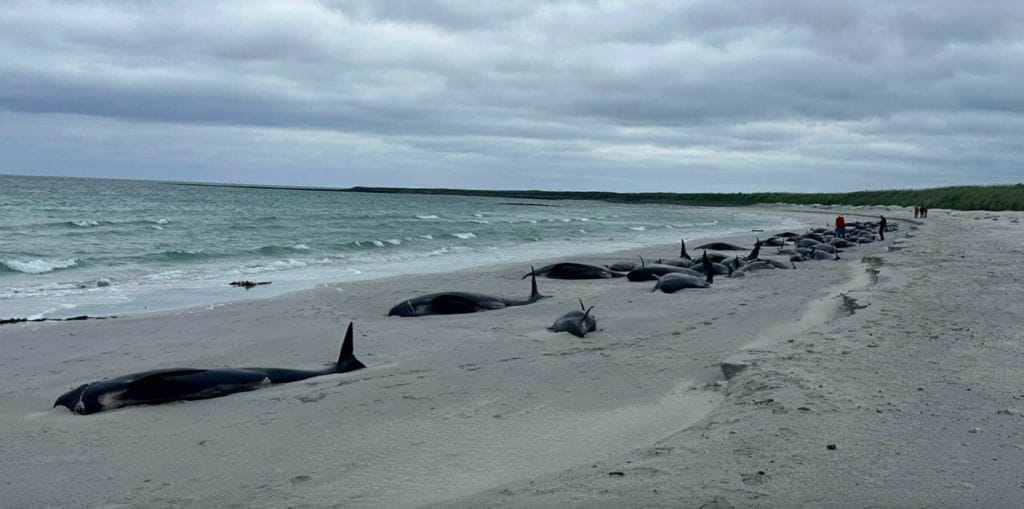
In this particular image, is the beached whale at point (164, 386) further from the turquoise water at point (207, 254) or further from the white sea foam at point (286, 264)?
the white sea foam at point (286, 264)

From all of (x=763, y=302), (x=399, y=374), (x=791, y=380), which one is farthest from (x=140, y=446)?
(x=763, y=302)

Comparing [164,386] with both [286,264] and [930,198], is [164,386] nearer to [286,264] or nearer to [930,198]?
[286,264]

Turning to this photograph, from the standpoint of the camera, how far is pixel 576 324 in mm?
10281

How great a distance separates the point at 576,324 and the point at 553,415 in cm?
384

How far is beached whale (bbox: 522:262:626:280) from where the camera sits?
18.4 meters

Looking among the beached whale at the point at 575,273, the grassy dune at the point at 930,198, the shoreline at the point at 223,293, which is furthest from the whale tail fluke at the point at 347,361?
the grassy dune at the point at 930,198

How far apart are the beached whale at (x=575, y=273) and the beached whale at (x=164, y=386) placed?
10.8 metres

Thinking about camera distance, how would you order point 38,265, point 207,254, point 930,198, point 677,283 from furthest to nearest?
point 930,198 < point 207,254 < point 38,265 < point 677,283

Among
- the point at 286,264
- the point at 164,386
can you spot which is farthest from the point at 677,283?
the point at 286,264

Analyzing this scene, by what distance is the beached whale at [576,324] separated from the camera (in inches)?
402

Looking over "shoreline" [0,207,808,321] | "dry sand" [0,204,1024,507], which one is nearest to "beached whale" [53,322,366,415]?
"dry sand" [0,204,1024,507]

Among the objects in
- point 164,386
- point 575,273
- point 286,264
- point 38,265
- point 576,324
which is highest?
point 576,324

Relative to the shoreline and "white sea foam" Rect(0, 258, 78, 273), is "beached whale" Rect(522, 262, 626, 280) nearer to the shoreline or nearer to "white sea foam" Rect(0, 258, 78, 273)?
the shoreline

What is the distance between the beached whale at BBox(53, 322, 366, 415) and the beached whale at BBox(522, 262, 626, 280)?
35.4 feet
